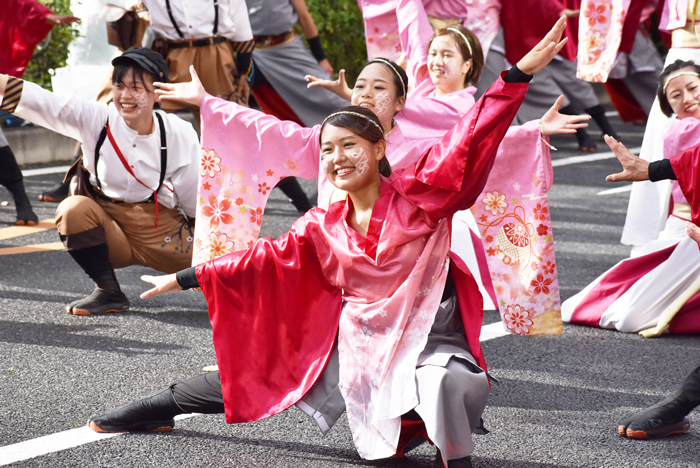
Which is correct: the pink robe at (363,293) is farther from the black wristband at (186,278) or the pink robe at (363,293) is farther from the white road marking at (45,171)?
the white road marking at (45,171)

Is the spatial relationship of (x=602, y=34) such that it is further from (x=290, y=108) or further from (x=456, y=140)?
(x=456, y=140)

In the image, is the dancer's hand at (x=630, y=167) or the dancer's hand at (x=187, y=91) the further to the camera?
the dancer's hand at (x=187, y=91)

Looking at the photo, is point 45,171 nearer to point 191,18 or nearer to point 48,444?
point 191,18

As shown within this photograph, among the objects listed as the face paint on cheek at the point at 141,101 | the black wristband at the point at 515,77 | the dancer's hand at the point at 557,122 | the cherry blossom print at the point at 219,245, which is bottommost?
the cherry blossom print at the point at 219,245

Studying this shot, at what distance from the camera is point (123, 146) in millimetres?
3799

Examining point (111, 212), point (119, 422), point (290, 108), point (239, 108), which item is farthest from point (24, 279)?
point (290, 108)

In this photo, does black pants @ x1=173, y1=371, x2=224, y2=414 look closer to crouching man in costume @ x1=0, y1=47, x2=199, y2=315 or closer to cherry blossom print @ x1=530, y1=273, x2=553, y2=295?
cherry blossom print @ x1=530, y1=273, x2=553, y2=295

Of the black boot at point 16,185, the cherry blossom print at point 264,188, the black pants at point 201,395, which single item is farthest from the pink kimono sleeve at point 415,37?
the black boot at point 16,185

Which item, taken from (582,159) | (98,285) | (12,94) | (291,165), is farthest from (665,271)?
(582,159)

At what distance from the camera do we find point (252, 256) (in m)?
2.58

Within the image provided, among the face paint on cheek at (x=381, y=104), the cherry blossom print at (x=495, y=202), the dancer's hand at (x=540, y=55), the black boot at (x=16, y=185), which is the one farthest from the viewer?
the black boot at (x=16, y=185)

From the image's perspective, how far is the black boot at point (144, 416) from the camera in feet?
8.66

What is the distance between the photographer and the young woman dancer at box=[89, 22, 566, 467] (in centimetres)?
233

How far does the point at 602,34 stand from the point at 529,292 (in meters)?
2.78
